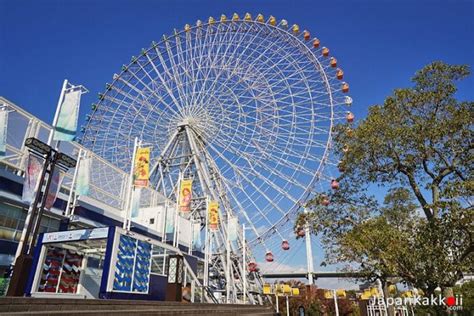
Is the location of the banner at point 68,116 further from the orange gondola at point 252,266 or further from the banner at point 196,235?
the orange gondola at point 252,266

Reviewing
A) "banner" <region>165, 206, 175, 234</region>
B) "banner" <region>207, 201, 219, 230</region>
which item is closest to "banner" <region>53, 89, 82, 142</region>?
"banner" <region>207, 201, 219, 230</region>

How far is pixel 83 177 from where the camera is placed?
18.7 meters

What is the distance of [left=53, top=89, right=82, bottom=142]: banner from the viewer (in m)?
12.3

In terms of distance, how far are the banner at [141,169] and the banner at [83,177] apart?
4724 millimetres

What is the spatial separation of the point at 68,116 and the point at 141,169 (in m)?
4.02

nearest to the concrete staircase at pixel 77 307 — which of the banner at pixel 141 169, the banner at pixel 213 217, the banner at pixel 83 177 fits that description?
the banner at pixel 141 169

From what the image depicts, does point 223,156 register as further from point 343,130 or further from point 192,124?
point 343,130

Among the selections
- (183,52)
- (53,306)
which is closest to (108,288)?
(53,306)

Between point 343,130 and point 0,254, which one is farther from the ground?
point 343,130

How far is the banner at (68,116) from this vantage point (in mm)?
12305

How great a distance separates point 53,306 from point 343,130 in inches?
411

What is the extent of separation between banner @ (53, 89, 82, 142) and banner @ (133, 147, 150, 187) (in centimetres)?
351

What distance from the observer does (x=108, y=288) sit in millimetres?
11703

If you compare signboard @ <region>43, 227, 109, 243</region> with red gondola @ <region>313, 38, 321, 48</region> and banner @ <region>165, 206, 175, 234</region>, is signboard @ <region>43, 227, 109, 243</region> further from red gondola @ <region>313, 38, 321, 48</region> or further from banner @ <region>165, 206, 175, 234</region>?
red gondola @ <region>313, 38, 321, 48</region>
